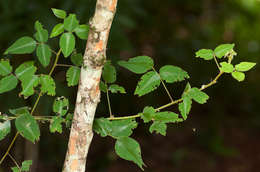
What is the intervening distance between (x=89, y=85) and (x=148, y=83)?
0.14m

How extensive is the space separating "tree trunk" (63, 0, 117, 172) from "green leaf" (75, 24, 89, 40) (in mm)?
73

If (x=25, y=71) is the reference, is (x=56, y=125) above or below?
below

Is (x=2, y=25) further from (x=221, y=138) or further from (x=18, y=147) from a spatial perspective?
(x=221, y=138)

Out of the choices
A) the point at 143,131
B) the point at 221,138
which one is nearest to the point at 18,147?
the point at 143,131

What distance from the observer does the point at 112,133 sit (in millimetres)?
902

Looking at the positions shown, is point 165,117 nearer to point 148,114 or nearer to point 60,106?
point 148,114

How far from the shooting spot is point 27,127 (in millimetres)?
875

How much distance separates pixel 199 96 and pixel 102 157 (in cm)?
261

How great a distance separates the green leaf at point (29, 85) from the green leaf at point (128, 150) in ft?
0.77

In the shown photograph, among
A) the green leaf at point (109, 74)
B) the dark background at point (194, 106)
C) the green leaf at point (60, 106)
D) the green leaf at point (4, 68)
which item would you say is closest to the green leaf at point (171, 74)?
the green leaf at point (109, 74)

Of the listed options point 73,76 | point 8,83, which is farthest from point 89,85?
point 8,83

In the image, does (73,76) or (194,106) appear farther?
(194,106)

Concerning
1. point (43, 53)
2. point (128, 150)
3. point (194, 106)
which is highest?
point (43, 53)

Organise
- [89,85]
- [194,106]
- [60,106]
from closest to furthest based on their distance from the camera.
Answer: [89,85] < [60,106] < [194,106]
